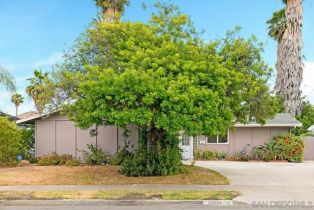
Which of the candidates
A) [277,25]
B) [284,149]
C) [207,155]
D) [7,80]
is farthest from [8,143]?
[277,25]

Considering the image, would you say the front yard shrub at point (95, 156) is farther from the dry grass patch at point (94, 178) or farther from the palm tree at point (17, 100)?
the palm tree at point (17, 100)

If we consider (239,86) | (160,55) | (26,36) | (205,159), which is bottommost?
(205,159)

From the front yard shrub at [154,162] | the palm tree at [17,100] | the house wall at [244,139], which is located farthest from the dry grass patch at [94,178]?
the palm tree at [17,100]

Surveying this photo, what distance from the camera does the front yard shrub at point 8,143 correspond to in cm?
2036

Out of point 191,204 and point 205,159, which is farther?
point 205,159

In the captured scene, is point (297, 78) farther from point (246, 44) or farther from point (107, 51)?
point (107, 51)

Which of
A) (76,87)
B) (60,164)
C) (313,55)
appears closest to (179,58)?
(76,87)

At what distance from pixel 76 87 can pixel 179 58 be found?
13.7 feet

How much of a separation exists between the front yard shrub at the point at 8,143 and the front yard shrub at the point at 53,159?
1.30 metres

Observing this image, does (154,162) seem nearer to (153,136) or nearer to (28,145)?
(153,136)

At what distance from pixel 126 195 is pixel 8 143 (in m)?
11.1

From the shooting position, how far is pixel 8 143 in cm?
2058

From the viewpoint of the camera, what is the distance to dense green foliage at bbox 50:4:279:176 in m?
13.3

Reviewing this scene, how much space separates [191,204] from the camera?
35.2ft
